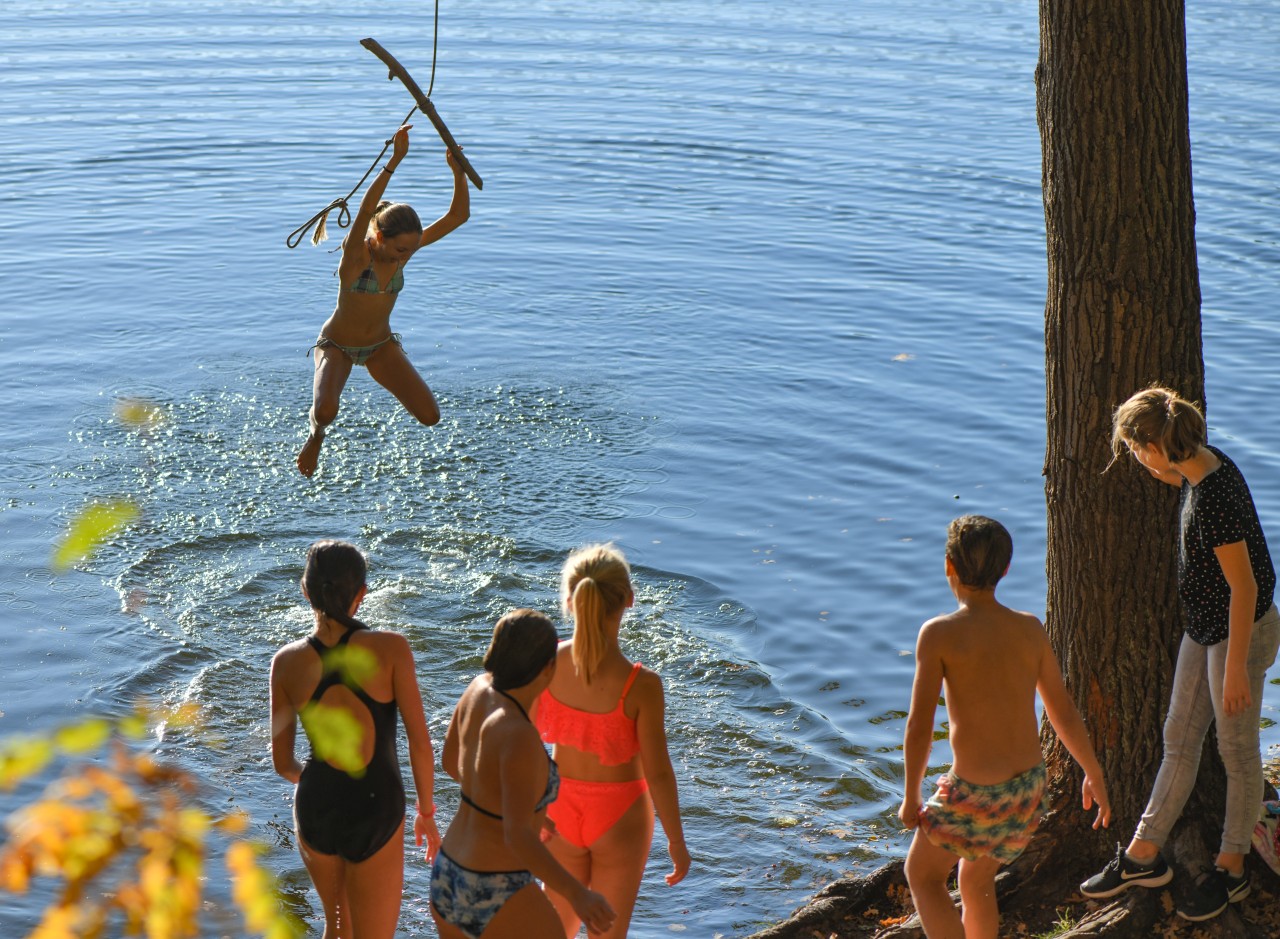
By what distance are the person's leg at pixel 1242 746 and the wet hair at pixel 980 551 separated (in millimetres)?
1055

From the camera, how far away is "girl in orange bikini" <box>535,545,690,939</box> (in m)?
4.73

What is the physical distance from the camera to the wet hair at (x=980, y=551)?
4.75 m

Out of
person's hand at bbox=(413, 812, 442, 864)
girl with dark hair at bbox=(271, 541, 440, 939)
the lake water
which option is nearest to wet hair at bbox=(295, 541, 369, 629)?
girl with dark hair at bbox=(271, 541, 440, 939)

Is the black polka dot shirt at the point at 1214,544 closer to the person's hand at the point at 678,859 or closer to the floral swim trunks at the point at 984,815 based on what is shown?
the floral swim trunks at the point at 984,815

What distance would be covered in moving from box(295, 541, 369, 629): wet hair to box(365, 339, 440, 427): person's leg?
4.00 m

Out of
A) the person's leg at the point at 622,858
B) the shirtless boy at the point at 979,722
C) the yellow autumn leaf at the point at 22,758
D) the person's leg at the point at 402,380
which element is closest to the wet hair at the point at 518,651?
the person's leg at the point at 622,858

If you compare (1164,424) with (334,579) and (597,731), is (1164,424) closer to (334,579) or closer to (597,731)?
(597,731)

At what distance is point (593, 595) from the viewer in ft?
15.3

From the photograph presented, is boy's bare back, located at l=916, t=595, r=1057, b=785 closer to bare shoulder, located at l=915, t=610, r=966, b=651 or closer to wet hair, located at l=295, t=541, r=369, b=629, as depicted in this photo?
bare shoulder, located at l=915, t=610, r=966, b=651

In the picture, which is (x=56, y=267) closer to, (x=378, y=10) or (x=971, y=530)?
(x=971, y=530)

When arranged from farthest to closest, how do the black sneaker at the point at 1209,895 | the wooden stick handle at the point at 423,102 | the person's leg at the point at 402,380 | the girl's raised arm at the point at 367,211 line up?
the person's leg at the point at 402,380 < the girl's raised arm at the point at 367,211 < the wooden stick handle at the point at 423,102 < the black sneaker at the point at 1209,895

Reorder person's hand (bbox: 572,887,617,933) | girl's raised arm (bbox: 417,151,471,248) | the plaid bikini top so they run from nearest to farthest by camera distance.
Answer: person's hand (bbox: 572,887,617,933) < girl's raised arm (bbox: 417,151,471,248) < the plaid bikini top

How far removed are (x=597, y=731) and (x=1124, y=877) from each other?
2205mm

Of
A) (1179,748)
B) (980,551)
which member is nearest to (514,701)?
(980,551)
